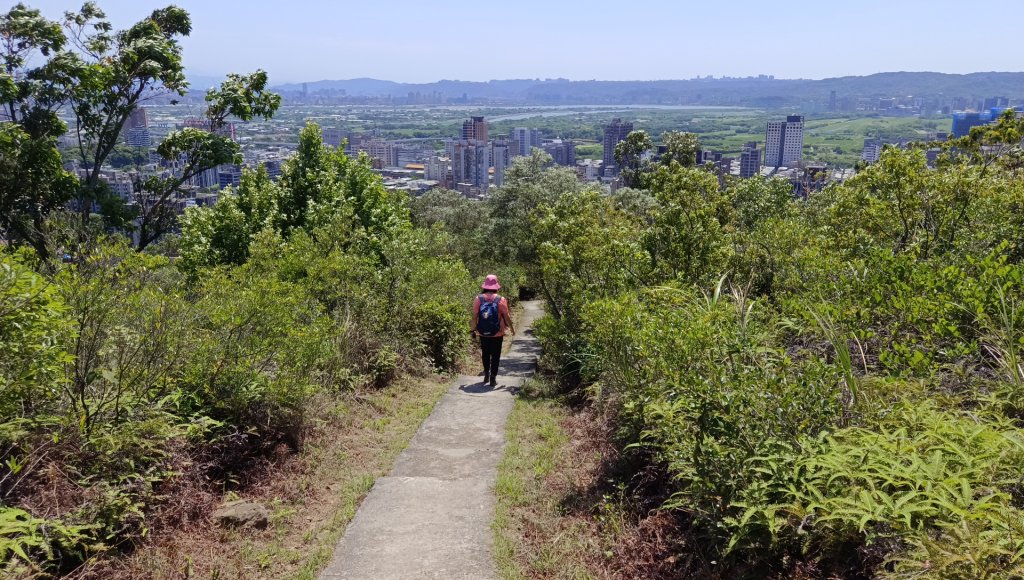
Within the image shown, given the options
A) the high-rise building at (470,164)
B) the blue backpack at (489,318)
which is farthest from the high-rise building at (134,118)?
the high-rise building at (470,164)

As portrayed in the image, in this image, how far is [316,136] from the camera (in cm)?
1234

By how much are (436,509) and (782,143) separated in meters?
161

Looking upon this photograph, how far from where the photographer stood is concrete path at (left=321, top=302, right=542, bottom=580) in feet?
14.5

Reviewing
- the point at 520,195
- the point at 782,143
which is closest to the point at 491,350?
the point at 520,195

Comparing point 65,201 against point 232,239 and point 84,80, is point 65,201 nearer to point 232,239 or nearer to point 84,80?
point 84,80

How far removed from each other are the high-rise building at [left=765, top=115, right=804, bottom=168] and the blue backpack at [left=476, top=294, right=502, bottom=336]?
153362mm

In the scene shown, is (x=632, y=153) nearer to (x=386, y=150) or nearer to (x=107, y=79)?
(x=107, y=79)

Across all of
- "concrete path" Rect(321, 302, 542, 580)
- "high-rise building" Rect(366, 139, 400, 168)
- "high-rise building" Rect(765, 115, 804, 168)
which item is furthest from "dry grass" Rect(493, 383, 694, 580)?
"high-rise building" Rect(765, 115, 804, 168)

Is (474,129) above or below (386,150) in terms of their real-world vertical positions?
above

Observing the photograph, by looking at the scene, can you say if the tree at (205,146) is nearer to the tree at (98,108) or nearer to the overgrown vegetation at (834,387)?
the tree at (98,108)

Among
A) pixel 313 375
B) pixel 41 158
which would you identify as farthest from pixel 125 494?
pixel 41 158

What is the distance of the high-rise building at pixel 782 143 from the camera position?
14900 cm

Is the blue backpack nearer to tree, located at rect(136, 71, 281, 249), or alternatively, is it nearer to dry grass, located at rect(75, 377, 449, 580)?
dry grass, located at rect(75, 377, 449, 580)

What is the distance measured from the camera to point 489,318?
29.2 feet
